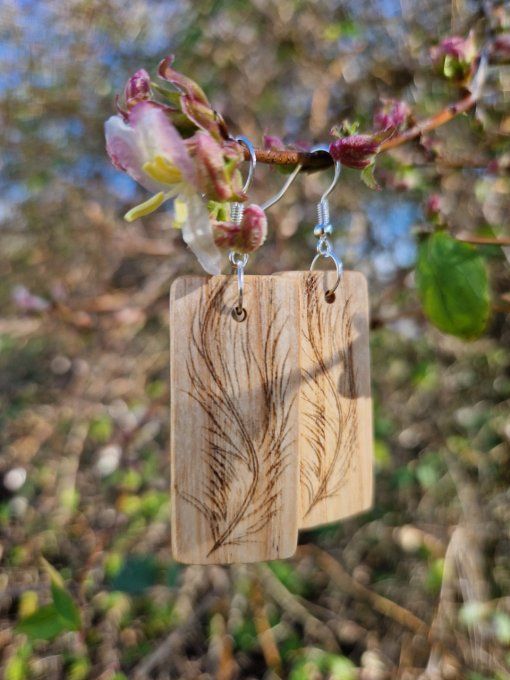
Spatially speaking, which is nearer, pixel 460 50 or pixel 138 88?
pixel 138 88

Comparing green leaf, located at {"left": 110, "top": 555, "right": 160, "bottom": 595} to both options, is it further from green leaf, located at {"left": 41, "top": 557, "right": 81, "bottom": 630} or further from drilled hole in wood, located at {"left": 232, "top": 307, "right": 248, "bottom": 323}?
drilled hole in wood, located at {"left": 232, "top": 307, "right": 248, "bottom": 323}

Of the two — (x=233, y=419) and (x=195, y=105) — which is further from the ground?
(x=195, y=105)

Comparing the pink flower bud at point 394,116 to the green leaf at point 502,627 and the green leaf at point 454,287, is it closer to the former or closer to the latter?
the green leaf at point 454,287

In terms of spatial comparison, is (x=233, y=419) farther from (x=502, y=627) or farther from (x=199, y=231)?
(x=502, y=627)

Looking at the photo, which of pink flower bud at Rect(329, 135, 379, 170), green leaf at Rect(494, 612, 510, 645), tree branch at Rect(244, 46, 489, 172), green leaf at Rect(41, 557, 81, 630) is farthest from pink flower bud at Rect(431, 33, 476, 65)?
green leaf at Rect(494, 612, 510, 645)

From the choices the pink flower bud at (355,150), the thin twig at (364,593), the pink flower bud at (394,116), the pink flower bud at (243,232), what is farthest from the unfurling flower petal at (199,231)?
the thin twig at (364,593)

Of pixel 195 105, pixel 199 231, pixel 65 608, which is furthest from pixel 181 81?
pixel 65 608

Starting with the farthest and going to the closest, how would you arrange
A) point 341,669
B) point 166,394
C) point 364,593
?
point 166,394, point 364,593, point 341,669
